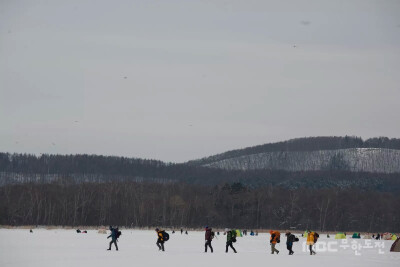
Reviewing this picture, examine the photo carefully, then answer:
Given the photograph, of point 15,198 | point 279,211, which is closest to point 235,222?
point 279,211

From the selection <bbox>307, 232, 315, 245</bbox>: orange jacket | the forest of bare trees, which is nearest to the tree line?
the forest of bare trees

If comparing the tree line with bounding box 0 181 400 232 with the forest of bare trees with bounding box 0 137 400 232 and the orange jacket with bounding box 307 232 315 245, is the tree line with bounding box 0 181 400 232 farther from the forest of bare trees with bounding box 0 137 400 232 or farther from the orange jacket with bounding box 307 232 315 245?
the orange jacket with bounding box 307 232 315 245

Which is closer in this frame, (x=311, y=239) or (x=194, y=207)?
(x=311, y=239)

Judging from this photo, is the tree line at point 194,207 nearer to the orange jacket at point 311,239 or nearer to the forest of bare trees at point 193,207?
the forest of bare trees at point 193,207

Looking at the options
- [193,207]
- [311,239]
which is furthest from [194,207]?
[311,239]

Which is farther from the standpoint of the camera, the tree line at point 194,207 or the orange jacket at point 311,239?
the tree line at point 194,207

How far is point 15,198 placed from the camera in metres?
142

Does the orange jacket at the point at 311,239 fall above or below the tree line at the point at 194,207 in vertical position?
below

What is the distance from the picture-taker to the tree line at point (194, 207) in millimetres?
137625

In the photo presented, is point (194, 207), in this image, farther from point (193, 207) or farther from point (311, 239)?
point (311, 239)

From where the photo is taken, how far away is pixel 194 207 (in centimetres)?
14712

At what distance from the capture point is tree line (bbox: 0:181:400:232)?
452 ft

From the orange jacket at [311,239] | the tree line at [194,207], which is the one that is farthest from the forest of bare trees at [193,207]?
the orange jacket at [311,239]

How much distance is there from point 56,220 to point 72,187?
82.4 feet
